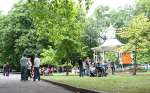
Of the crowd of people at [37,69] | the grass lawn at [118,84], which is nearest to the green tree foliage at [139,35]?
the crowd of people at [37,69]

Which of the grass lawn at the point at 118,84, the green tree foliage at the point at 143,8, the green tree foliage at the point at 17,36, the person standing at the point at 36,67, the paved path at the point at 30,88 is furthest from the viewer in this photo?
the green tree foliage at the point at 17,36

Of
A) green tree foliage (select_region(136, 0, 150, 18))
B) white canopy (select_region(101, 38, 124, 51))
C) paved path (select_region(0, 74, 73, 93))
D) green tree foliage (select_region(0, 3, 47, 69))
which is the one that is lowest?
paved path (select_region(0, 74, 73, 93))

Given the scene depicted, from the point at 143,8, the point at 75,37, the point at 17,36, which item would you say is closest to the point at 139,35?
the point at 75,37

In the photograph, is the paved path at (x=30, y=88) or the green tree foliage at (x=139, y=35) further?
the green tree foliage at (x=139, y=35)

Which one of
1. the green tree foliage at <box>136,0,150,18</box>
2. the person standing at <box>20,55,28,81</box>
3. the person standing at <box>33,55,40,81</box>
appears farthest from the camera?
the green tree foliage at <box>136,0,150,18</box>

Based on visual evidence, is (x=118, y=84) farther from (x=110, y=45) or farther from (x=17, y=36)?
(x=17, y=36)

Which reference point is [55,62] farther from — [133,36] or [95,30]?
[95,30]

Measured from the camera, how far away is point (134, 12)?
3445 inches

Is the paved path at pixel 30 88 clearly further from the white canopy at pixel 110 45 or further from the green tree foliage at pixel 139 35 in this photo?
the white canopy at pixel 110 45

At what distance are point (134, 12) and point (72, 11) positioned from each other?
56.1m

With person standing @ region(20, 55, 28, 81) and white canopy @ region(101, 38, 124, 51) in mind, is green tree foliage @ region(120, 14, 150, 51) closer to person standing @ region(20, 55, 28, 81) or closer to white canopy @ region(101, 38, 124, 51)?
white canopy @ region(101, 38, 124, 51)

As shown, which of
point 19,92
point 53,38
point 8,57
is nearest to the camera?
point 19,92

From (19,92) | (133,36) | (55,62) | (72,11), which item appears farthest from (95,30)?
(19,92)

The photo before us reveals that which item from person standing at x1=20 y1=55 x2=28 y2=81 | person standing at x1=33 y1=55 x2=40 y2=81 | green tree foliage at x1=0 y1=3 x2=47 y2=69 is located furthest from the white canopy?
green tree foliage at x1=0 y1=3 x2=47 y2=69
